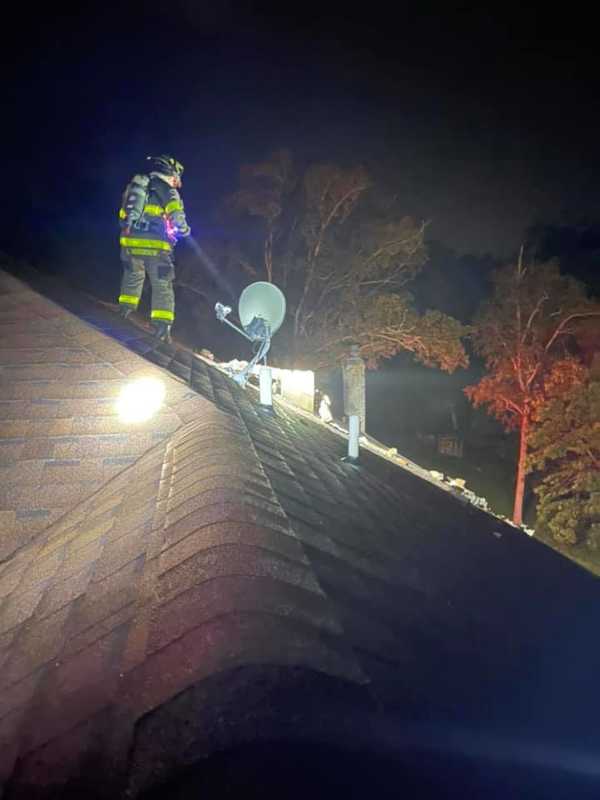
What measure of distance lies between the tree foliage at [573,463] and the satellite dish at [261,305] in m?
14.3

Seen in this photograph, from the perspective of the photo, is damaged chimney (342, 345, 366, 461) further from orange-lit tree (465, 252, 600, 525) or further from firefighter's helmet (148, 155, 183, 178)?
firefighter's helmet (148, 155, 183, 178)

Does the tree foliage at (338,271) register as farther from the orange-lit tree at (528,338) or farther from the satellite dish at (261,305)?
the satellite dish at (261,305)

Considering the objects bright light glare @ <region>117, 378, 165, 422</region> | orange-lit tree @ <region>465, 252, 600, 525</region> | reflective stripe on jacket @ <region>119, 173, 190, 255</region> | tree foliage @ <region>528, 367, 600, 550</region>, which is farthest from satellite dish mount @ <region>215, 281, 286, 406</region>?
orange-lit tree @ <region>465, 252, 600, 525</region>

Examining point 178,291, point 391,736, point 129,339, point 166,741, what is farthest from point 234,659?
point 178,291

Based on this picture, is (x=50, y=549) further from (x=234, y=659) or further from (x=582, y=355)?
(x=582, y=355)

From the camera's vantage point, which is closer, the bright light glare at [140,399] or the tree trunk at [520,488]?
the bright light glare at [140,399]

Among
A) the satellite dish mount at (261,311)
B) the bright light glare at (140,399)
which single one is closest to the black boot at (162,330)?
the satellite dish mount at (261,311)

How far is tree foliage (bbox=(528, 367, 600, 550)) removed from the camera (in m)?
17.3

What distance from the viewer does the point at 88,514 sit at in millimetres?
3018

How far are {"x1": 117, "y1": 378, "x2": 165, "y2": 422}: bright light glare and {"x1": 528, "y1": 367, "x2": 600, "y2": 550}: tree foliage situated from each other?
53.9 feet

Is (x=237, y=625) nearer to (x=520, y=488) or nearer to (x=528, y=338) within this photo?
(x=520, y=488)

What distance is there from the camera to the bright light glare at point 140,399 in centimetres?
370

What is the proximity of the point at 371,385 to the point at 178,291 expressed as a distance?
42.2 feet

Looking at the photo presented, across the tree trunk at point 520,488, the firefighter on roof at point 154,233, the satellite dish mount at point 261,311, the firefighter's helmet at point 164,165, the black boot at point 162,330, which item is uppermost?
the firefighter's helmet at point 164,165
